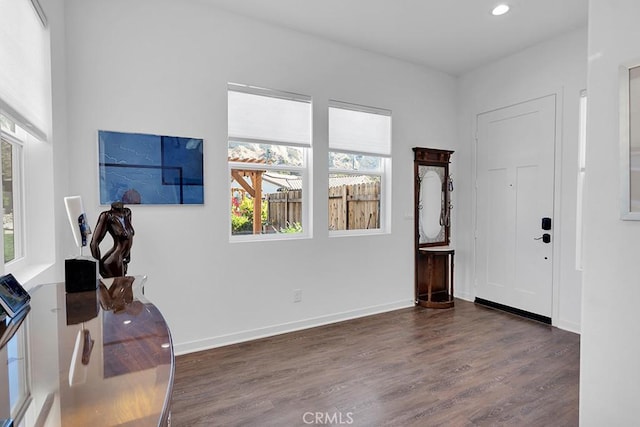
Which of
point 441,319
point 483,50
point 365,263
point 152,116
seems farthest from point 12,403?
point 483,50

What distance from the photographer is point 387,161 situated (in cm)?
429

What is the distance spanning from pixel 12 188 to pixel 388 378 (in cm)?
274

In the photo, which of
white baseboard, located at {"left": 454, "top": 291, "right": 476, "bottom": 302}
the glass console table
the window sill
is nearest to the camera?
the glass console table

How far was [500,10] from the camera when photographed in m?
3.21

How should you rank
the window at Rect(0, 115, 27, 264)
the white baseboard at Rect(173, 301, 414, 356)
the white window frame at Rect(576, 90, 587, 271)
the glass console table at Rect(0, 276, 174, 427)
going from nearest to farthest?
the glass console table at Rect(0, 276, 174, 427) < the window at Rect(0, 115, 27, 264) < the white baseboard at Rect(173, 301, 414, 356) < the white window frame at Rect(576, 90, 587, 271)

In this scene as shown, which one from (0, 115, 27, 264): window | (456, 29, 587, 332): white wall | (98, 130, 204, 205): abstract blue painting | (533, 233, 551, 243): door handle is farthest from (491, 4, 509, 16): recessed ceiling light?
(0, 115, 27, 264): window

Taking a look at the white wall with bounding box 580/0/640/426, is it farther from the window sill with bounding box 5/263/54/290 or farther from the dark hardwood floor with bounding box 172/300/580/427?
the window sill with bounding box 5/263/54/290

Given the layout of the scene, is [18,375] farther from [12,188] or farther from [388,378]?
[388,378]

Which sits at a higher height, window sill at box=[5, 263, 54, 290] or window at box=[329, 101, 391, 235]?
window at box=[329, 101, 391, 235]

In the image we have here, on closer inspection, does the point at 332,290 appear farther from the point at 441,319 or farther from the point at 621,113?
the point at 621,113

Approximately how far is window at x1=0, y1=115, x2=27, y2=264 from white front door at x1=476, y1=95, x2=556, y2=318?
14.9 feet

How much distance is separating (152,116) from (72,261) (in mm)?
1671

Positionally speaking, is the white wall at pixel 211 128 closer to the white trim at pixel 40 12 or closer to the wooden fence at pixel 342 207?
the wooden fence at pixel 342 207

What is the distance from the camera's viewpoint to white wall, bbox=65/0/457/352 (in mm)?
2732
